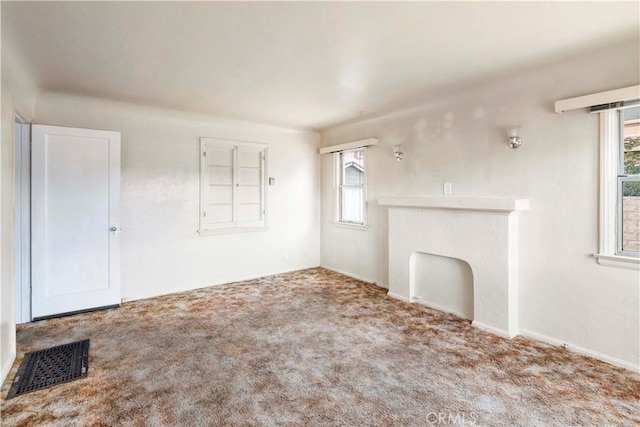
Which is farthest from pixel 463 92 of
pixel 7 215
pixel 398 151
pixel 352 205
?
pixel 7 215

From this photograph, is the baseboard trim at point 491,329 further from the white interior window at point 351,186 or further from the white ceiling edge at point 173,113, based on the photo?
the white ceiling edge at point 173,113

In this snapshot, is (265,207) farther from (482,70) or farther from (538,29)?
(538,29)

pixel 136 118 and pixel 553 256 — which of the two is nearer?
pixel 553 256

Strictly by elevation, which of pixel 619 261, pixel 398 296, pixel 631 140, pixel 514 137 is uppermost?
pixel 514 137

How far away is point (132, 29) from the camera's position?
7.76 feet

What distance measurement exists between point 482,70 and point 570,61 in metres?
0.70

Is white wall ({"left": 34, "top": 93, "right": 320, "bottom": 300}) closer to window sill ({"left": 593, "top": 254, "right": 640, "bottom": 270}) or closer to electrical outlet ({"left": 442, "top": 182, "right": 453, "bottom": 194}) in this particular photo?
electrical outlet ({"left": 442, "top": 182, "right": 453, "bottom": 194})

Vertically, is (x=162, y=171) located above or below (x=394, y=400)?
above

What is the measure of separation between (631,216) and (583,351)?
1211 mm

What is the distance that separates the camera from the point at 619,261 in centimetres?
267

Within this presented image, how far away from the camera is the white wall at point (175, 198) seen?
4215 mm

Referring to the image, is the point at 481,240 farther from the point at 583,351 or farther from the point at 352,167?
the point at 352,167

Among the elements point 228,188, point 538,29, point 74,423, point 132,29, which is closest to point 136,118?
point 228,188

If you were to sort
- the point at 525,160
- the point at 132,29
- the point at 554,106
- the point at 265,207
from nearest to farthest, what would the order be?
the point at 132,29 < the point at 554,106 < the point at 525,160 < the point at 265,207
